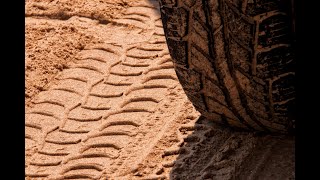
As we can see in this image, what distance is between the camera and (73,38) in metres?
5.00

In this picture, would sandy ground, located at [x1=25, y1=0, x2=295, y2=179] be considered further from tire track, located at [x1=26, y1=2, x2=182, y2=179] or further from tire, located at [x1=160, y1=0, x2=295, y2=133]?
tire, located at [x1=160, y1=0, x2=295, y2=133]

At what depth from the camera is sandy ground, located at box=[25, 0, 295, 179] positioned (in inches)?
145

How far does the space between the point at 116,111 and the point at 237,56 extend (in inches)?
41.2

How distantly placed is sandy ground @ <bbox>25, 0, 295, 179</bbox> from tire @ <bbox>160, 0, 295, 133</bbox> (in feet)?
0.75

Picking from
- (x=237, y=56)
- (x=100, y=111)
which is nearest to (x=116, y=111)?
(x=100, y=111)

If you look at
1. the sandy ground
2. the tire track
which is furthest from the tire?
the tire track

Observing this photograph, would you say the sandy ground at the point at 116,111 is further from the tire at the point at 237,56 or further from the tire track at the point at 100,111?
the tire at the point at 237,56

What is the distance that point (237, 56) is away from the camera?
335 centimetres

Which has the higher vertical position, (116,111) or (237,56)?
(237,56)

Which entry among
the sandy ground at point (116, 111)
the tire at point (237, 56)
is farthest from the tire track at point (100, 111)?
the tire at point (237, 56)

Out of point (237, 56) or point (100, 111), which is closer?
point (237, 56)

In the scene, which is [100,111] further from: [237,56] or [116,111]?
[237,56]

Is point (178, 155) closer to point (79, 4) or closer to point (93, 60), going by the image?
point (93, 60)

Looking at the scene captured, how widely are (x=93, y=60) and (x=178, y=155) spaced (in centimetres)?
121
